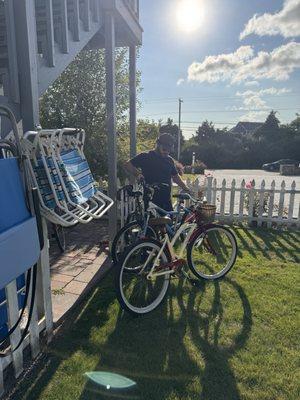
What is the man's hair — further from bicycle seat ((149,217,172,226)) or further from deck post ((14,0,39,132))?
deck post ((14,0,39,132))

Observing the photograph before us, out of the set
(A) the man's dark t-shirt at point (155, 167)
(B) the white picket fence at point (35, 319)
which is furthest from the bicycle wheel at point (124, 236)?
(B) the white picket fence at point (35, 319)

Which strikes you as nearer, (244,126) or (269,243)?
(269,243)

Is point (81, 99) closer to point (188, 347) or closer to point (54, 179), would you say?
point (54, 179)

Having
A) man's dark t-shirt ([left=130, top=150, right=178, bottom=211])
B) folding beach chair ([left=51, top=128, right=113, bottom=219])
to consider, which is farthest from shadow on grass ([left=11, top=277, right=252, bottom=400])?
man's dark t-shirt ([left=130, top=150, right=178, bottom=211])

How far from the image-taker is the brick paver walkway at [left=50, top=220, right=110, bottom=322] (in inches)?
133

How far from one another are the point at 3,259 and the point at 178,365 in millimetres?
1655

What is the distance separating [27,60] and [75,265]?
2650mm

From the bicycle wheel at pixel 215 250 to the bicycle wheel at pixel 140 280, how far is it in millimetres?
545

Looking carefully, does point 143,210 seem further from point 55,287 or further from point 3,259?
point 3,259

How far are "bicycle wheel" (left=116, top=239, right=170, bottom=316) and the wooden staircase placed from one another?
1.46 m

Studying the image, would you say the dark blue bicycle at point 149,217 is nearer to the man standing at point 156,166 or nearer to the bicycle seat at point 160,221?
the bicycle seat at point 160,221

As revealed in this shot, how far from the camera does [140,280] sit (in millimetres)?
3389

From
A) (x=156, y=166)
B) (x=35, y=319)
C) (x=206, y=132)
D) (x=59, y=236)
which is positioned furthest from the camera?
(x=206, y=132)

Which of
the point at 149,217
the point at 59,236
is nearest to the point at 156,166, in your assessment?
the point at 149,217
